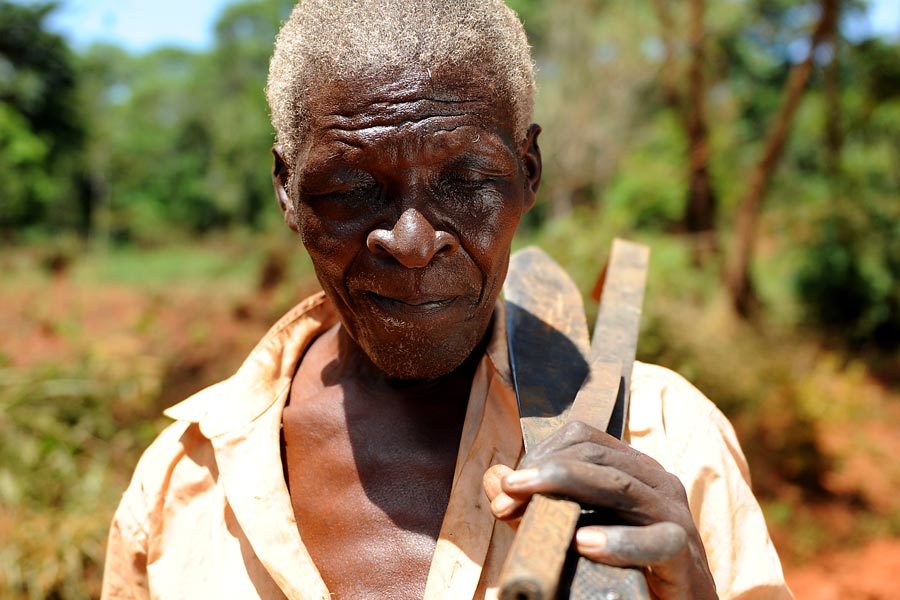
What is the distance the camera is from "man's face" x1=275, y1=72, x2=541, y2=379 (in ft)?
4.41

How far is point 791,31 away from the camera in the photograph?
812 cm

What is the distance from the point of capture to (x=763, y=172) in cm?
813

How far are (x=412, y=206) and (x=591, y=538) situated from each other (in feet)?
2.08

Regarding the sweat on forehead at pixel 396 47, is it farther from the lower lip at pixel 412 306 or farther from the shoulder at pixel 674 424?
the shoulder at pixel 674 424

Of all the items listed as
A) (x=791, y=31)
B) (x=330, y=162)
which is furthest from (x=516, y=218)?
(x=791, y=31)

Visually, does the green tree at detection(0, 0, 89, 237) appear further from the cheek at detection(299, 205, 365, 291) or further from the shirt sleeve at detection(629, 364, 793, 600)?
the shirt sleeve at detection(629, 364, 793, 600)

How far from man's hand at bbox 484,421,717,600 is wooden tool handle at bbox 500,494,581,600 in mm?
30

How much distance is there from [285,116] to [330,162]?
207 millimetres

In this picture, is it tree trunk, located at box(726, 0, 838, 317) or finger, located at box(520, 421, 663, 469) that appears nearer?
finger, located at box(520, 421, 663, 469)

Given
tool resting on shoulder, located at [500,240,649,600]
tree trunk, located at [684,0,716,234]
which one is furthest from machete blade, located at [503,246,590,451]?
tree trunk, located at [684,0,716,234]

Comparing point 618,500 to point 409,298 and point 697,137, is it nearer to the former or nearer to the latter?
point 409,298

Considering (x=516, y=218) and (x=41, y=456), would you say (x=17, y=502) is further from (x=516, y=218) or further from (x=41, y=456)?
(x=516, y=218)

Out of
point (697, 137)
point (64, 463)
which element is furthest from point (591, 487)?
point (697, 137)

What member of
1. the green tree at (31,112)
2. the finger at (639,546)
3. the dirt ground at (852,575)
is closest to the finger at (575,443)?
the finger at (639,546)
